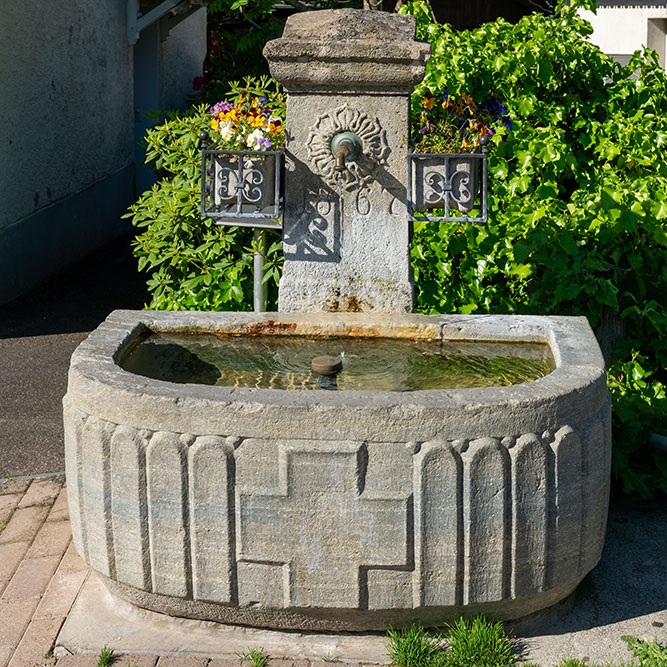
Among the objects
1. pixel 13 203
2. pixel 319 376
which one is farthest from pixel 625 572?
pixel 13 203

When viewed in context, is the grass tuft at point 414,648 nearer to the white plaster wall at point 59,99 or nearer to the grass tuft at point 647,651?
the grass tuft at point 647,651

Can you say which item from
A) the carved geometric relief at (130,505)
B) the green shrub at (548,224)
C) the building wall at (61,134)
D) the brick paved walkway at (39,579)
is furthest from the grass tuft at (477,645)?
the building wall at (61,134)

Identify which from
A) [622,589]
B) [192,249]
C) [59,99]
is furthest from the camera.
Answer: [59,99]

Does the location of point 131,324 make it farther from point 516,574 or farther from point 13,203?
point 13,203

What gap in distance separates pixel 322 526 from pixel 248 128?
249 centimetres

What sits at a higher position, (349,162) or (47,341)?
(349,162)

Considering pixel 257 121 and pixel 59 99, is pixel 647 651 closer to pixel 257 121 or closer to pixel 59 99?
pixel 257 121

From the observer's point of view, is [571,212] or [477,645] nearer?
[477,645]

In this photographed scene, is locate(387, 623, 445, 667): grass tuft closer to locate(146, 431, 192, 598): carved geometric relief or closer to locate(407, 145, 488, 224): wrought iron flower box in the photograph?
locate(146, 431, 192, 598): carved geometric relief

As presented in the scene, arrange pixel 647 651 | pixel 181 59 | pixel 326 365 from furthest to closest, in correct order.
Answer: pixel 181 59 → pixel 326 365 → pixel 647 651

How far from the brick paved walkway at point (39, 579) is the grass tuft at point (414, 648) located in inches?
9.1

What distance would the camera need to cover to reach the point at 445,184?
413 cm

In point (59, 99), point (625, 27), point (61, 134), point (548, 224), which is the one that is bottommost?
point (61, 134)

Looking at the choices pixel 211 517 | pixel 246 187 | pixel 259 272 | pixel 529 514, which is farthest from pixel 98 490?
pixel 259 272
